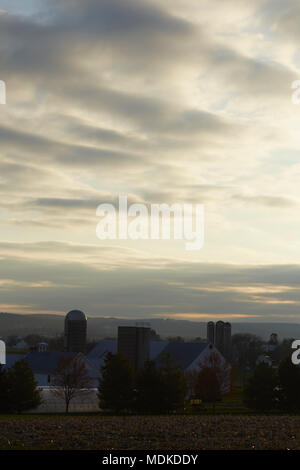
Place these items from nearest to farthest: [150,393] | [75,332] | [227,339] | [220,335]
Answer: [150,393]
[75,332]
[220,335]
[227,339]

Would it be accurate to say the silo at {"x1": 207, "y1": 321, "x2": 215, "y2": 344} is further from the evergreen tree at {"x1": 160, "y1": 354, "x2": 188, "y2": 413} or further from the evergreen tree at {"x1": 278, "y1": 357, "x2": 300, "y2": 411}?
the evergreen tree at {"x1": 160, "y1": 354, "x2": 188, "y2": 413}

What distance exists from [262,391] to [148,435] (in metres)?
35.2

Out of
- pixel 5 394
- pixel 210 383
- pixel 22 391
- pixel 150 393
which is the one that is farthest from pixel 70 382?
pixel 150 393

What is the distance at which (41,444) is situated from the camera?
57.9 ft

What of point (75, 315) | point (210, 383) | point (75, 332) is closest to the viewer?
point (210, 383)

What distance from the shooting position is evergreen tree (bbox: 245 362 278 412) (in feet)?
171

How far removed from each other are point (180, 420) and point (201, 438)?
629 cm

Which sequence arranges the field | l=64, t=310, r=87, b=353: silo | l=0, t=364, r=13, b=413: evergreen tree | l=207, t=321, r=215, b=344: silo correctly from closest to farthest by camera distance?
the field < l=0, t=364, r=13, b=413: evergreen tree < l=64, t=310, r=87, b=353: silo < l=207, t=321, r=215, b=344: silo

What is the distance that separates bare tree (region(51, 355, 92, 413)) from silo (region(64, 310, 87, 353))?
36.4 meters

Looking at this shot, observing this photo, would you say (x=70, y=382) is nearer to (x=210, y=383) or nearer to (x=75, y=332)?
(x=210, y=383)

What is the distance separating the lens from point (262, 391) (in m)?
52.2

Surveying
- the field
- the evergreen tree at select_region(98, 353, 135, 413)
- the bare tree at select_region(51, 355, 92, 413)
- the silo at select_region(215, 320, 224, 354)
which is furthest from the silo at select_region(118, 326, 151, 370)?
the silo at select_region(215, 320, 224, 354)
